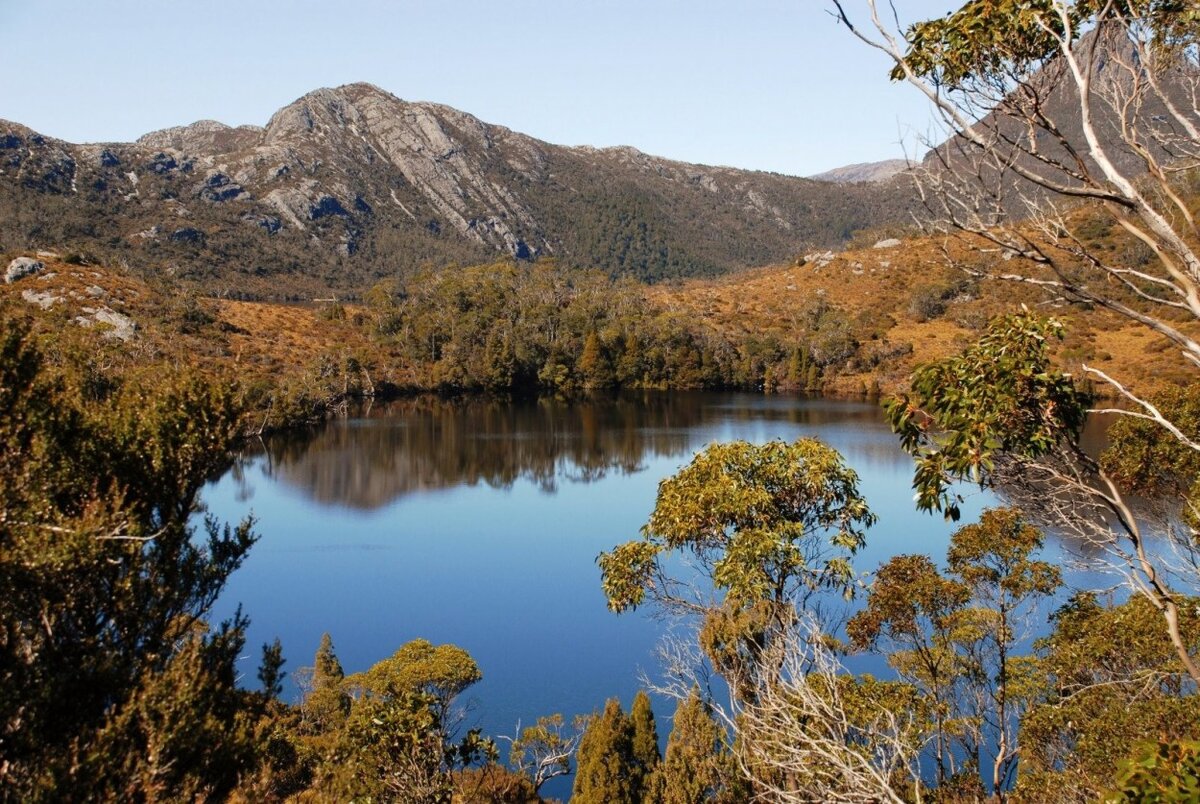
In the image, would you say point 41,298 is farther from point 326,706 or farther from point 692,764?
point 692,764

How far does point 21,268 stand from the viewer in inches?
3041

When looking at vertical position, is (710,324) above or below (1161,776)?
above

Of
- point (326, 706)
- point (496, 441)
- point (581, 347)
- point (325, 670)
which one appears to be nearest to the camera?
point (326, 706)

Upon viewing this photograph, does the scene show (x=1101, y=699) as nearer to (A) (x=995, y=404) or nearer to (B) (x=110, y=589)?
(A) (x=995, y=404)

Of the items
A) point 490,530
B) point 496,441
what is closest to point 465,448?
point 496,441

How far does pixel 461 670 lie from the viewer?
1847 centimetres

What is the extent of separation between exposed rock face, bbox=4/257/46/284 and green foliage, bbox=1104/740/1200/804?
91.7m

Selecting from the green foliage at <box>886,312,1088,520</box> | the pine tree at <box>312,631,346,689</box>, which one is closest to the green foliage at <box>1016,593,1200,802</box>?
the green foliage at <box>886,312,1088,520</box>

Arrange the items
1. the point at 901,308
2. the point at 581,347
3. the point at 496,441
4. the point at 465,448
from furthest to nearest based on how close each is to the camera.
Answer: the point at 901,308
the point at 581,347
the point at 496,441
the point at 465,448

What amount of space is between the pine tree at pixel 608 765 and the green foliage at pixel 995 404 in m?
11.5

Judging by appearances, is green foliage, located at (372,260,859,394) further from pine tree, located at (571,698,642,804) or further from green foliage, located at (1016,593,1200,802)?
green foliage, located at (1016,593,1200,802)

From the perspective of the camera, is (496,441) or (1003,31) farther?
(496,441)

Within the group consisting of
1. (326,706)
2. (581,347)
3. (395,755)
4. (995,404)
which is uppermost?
(581,347)

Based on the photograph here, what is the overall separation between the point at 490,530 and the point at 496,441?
21.8 metres
